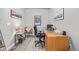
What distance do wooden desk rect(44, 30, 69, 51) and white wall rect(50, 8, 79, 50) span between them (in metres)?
0.18

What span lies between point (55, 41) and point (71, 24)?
0.57 metres

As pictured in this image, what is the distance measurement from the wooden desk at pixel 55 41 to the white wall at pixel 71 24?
178 millimetres

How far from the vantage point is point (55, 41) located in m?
2.71

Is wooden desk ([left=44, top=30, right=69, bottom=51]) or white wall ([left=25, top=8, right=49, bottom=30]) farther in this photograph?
wooden desk ([left=44, top=30, right=69, bottom=51])

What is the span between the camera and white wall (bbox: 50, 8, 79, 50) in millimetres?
2564

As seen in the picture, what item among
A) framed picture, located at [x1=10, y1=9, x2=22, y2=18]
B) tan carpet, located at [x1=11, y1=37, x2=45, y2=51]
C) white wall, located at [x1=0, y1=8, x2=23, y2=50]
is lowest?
tan carpet, located at [x1=11, y1=37, x2=45, y2=51]

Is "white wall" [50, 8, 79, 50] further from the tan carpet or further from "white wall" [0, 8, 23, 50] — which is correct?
"white wall" [0, 8, 23, 50]

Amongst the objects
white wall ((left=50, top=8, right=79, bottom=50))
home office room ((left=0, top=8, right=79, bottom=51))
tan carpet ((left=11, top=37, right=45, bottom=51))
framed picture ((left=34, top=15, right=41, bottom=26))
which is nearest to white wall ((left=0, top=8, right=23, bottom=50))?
home office room ((left=0, top=8, right=79, bottom=51))

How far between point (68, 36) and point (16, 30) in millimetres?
1251

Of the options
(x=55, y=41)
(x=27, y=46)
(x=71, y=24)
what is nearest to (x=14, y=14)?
(x=27, y=46)

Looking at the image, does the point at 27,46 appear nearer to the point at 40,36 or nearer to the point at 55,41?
the point at 40,36

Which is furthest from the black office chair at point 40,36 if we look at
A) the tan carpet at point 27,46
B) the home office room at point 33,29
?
the tan carpet at point 27,46

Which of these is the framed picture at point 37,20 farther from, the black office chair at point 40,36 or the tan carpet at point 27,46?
the tan carpet at point 27,46
